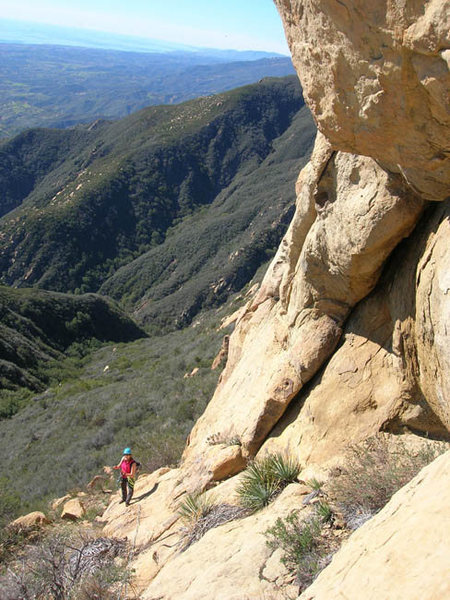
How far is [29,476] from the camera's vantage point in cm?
1521

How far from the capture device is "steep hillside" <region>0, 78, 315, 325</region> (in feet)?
205

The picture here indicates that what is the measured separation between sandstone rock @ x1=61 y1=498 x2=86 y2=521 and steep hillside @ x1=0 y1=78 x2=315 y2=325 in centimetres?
4085

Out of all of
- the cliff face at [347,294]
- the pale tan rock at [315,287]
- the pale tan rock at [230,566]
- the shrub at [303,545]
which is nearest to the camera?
the cliff face at [347,294]

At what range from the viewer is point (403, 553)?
295 centimetres

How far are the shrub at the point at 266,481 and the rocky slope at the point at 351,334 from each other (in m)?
0.21

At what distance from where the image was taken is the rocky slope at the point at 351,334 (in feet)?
10.9

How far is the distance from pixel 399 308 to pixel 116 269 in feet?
222

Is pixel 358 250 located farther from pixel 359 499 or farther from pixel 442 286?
pixel 359 499

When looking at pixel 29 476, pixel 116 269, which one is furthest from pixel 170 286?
pixel 29 476

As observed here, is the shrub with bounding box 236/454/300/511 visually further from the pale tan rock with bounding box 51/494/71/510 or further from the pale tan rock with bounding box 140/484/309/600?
the pale tan rock with bounding box 51/494/71/510

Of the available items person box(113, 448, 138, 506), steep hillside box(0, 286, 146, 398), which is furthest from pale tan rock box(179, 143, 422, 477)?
steep hillside box(0, 286, 146, 398)

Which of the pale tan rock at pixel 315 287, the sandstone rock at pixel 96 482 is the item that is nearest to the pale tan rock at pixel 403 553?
the pale tan rock at pixel 315 287

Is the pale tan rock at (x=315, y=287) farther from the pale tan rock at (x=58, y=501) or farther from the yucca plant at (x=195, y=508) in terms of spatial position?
the pale tan rock at (x=58, y=501)

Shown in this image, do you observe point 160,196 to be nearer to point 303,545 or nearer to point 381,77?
point 381,77
